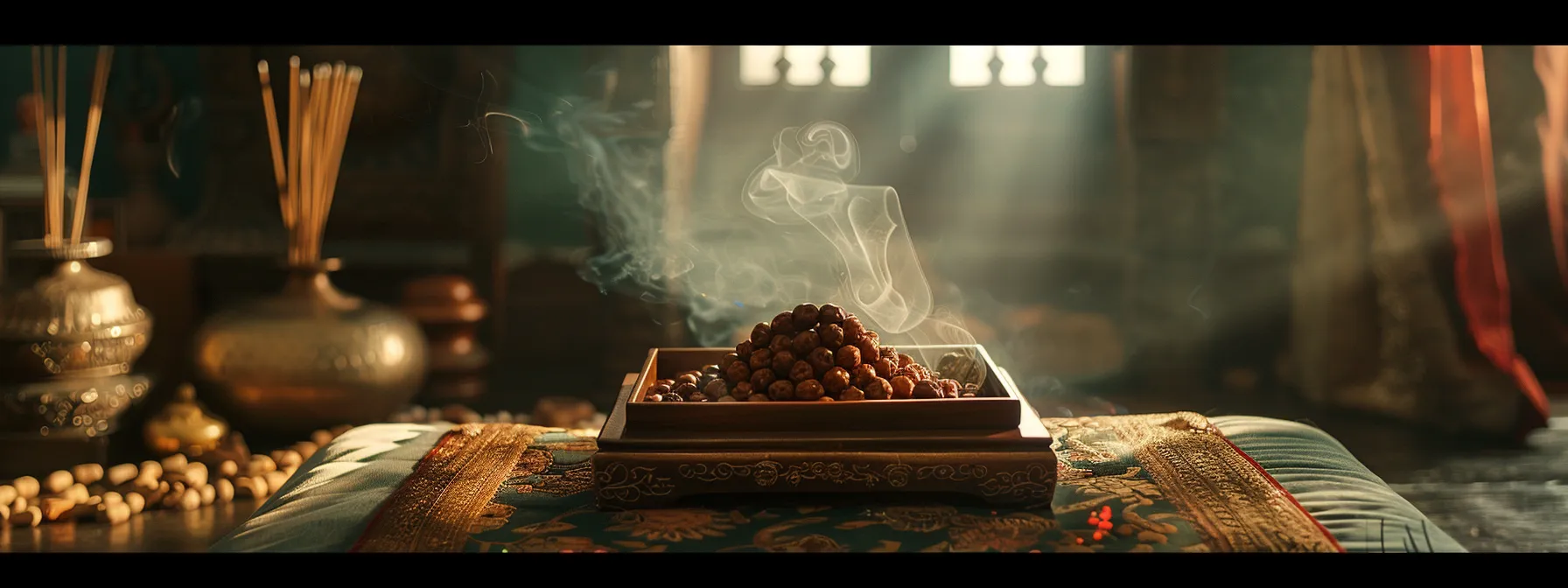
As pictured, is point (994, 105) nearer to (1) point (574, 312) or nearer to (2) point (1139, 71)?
(2) point (1139, 71)

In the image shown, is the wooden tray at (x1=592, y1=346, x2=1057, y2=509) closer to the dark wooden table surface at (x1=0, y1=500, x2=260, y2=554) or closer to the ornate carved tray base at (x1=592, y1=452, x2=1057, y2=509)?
the ornate carved tray base at (x1=592, y1=452, x2=1057, y2=509)

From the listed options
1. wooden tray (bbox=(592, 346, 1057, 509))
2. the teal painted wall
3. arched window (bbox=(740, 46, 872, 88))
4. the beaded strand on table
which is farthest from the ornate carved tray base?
the teal painted wall

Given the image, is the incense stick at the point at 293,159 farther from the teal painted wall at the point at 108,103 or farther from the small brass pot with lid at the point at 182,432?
the teal painted wall at the point at 108,103

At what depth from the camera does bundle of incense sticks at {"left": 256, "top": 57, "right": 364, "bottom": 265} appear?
10.6 ft

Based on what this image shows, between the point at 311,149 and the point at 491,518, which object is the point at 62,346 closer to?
the point at 311,149

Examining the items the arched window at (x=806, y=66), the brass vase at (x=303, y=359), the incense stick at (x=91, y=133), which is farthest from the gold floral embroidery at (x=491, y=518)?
the arched window at (x=806, y=66)

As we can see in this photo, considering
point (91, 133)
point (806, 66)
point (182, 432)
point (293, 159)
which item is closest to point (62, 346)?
point (182, 432)

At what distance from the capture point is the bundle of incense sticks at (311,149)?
3232 millimetres

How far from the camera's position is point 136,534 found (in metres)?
2.44

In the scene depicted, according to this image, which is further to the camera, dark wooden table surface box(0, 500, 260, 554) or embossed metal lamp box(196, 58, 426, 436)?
embossed metal lamp box(196, 58, 426, 436)

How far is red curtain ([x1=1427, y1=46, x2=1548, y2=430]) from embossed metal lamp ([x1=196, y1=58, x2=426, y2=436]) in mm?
3048

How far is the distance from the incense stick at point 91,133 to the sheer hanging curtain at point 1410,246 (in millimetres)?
3626

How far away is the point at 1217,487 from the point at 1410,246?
211 centimetres

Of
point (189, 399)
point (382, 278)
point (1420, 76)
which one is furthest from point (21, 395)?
point (1420, 76)
